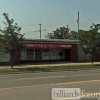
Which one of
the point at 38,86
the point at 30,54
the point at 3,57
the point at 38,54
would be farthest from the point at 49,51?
the point at 38,86

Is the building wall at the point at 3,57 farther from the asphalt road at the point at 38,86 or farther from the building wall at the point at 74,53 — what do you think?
the asphalt road at the point at 38,86

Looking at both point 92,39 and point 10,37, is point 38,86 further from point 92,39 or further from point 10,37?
point 92,39

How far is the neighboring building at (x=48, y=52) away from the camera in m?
24.6

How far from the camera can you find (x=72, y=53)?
27.7m

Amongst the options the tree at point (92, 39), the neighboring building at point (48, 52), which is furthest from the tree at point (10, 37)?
the tree at point (92, 39)

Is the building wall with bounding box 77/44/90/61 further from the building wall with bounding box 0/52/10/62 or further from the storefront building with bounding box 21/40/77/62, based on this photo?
the building wall with bounding box 0/52/10/62

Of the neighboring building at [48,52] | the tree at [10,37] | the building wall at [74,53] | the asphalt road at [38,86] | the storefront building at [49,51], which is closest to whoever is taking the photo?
the asphalt road at [38,86]

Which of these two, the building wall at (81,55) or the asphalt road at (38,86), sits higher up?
the building wall at (81,55)

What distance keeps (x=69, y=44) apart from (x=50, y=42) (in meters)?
3.42

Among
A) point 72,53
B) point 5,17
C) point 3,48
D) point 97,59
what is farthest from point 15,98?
point 97,59

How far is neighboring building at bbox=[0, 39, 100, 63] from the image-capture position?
80.6 feet

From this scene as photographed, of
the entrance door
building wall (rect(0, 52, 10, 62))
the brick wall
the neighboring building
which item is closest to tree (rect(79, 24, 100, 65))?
the neighboring building

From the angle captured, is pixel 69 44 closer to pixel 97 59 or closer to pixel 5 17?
pixel 97 59

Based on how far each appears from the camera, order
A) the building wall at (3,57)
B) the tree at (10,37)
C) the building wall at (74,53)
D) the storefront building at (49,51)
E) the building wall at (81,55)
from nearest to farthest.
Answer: the tree at (10,37) < the building wall at (3,57) < the storefront building at (49,51) < the building wall at (74,53) < the building wall at (81,55)
